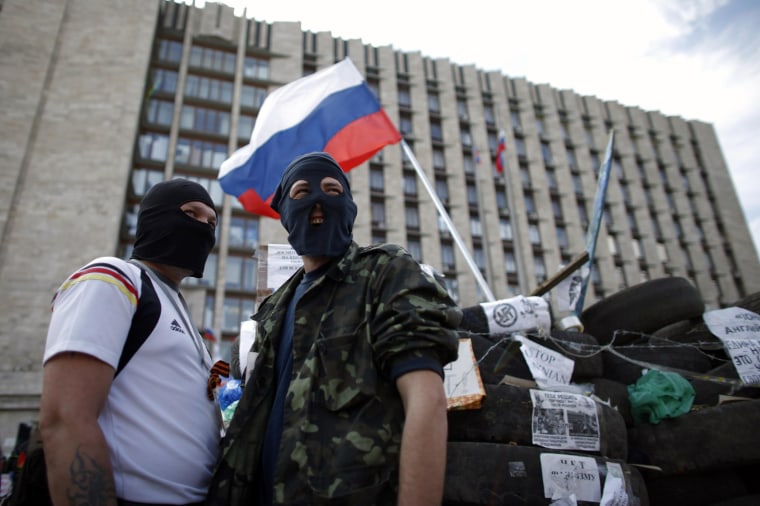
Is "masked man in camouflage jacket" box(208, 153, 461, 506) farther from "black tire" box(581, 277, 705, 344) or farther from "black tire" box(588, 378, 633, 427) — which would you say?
"black tire" box(581, 277, 705, 344)

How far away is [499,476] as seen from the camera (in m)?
2.21

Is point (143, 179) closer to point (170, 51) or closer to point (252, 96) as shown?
point (252, 96)

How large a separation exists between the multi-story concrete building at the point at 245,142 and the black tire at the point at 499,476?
10176 mm

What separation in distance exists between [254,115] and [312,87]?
1747cm

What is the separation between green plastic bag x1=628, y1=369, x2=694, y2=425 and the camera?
2613 mm

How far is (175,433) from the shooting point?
136cm

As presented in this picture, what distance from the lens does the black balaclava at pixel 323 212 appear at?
1641 mm

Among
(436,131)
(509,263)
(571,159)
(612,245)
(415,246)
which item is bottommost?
(509,263)

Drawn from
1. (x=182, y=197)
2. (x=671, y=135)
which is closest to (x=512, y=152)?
(x=671, y=135)

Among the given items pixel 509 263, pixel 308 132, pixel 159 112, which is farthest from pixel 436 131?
→ pixel 308 132

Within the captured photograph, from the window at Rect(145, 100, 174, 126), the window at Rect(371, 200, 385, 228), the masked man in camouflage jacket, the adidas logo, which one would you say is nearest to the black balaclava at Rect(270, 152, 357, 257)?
the masked man in camouflage jacket

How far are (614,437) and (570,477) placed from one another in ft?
1.43

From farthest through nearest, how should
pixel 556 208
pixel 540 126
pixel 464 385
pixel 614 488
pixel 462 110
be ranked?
pixel 540 126, pixel 462 110, pixel 556 208, pixel 464 385, pixel 614 488

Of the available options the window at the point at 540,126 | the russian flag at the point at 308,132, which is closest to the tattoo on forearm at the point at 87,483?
the russian flag at the point at 308,132
